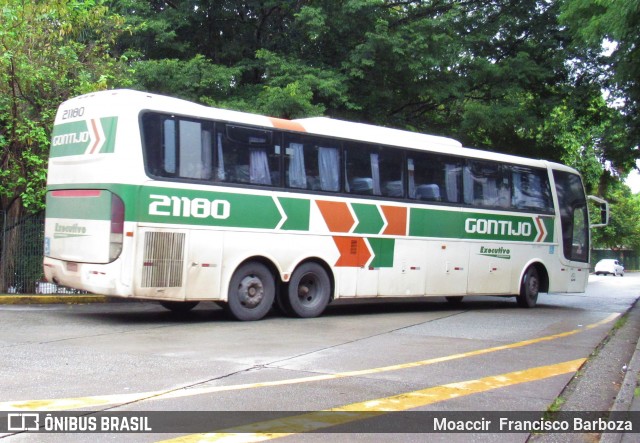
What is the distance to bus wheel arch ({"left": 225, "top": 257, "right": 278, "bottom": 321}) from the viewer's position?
12227 millimetres

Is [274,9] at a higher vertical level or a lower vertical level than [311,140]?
higher

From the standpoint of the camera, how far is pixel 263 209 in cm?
1248

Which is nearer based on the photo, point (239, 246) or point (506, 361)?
point (506, 361)

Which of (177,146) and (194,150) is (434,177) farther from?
(177,146)

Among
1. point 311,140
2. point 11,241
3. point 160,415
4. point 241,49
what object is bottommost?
point 160,415

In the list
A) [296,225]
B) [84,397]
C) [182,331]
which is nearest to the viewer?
[84,397]

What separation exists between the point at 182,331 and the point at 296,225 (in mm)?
3073

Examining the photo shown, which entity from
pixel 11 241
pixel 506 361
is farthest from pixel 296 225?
pixel 11 241

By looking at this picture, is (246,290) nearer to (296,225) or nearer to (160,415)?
→ (296,225)

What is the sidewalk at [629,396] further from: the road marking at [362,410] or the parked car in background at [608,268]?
the parked car in background at [608,268]

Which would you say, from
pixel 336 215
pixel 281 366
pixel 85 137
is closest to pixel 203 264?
pixel 85 137

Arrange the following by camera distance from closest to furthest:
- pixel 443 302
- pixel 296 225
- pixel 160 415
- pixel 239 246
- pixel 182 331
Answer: pixel 160 415 → pixel 182 331 → pixel 239 246 → pixel 296 225 → pixel 443 302

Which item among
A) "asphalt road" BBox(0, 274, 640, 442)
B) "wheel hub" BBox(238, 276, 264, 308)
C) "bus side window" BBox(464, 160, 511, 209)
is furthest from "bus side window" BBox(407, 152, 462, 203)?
"wheel hub" BBox(238, 276, 264, 308)

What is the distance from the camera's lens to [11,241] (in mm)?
15977
